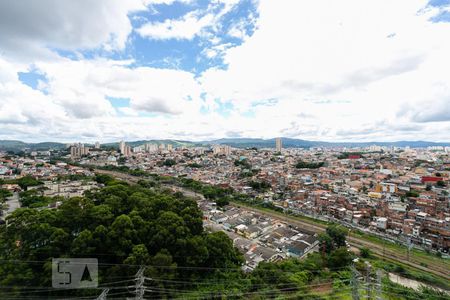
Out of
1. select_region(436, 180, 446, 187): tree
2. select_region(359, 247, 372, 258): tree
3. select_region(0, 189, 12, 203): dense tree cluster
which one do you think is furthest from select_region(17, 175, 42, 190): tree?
select_region(436, 180, 446, 187): tree

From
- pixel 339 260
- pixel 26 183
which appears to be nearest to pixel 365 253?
pixel 339 260

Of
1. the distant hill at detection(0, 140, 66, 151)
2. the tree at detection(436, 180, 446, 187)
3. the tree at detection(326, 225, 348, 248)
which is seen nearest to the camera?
the tree at detection(326, 225, 348, 248)

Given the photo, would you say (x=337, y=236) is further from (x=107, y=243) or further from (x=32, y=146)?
(x=32, y=146)

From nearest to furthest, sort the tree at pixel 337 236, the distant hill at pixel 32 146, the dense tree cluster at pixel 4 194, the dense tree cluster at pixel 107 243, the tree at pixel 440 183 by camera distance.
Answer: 1. the dense tree cluster at pixel 107 243
2. the tree at pixel 337 236
3. the dense tree cluster at pixel 4 194
4. the tree at pixel 440 183
5. the distant hill at pixel 32 146

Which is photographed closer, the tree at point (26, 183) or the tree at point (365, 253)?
the tree at point (365, 253)

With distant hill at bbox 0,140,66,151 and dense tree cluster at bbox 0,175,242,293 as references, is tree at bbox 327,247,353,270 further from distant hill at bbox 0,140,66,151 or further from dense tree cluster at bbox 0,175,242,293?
distant hill at bbox 0,140,66,151

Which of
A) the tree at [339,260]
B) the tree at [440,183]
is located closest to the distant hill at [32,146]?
the tree at [339,260]

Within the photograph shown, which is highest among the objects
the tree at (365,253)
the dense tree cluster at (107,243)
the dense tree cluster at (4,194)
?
the dense tree cluster at (107,243)

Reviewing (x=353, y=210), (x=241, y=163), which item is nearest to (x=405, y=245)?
(x=353, y=210)

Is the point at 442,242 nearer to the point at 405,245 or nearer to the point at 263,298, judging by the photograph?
the point at 405,245

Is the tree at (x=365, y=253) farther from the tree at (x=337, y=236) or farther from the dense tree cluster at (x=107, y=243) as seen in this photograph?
the dense tree cluster at (x=107, y=243)

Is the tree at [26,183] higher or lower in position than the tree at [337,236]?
higher
